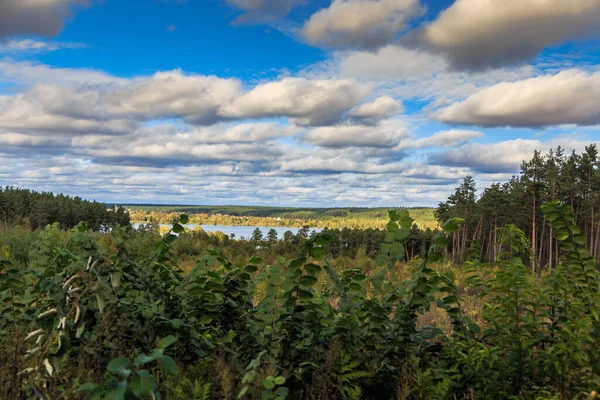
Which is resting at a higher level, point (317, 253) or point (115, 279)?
point (317, 253)

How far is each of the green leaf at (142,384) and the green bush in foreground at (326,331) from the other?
3.85 feet

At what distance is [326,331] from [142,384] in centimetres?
191

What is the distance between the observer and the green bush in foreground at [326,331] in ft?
8.77

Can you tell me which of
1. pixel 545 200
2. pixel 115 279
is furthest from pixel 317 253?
pixel 545 200

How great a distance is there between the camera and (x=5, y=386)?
244cm

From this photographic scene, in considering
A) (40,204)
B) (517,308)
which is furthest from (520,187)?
(40,204)

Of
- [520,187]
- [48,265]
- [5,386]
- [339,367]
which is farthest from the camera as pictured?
[520,187]

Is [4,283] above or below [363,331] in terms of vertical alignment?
above

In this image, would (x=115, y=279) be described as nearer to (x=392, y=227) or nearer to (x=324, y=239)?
(x=324, y=239)

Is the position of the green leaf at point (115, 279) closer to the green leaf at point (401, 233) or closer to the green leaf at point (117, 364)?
the green leaf at point (117, 364)

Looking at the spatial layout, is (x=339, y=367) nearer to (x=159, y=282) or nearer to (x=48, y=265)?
(x=159, y=282)

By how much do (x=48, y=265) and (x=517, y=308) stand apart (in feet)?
12.5

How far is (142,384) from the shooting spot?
1326 millimetres

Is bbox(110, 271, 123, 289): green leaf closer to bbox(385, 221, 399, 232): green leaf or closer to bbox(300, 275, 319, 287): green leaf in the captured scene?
bbox(300, 275, 319, 287): green leaf
